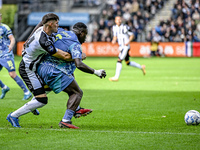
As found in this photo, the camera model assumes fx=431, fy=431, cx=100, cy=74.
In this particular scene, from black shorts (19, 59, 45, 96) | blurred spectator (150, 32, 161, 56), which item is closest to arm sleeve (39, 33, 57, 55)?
black shorts (19, 59, 45, 96)

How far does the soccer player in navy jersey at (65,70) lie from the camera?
7.15 meters

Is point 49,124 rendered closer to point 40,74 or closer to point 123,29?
point 40,74

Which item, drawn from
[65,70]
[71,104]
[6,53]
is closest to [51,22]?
[65,70]

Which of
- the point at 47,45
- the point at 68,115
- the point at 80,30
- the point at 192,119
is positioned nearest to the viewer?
the point at 47,45

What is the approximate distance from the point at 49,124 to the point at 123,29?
34.0 feet

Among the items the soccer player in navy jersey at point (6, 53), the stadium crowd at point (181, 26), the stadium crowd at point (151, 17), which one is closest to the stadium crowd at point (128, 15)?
the stadium crowd at point (151, 17)

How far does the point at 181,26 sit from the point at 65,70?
30614mm

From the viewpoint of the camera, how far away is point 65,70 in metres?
7.36

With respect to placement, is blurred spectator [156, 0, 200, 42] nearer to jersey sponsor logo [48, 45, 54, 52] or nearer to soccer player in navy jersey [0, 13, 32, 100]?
soccer player in navy jersey [0, 13, 32, 100]

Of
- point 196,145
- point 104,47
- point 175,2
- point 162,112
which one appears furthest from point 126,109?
point 175,2

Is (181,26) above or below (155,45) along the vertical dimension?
above

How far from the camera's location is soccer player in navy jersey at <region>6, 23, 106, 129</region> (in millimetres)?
7152

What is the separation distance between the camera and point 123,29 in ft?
57.9

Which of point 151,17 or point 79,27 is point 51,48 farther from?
point 151,17
